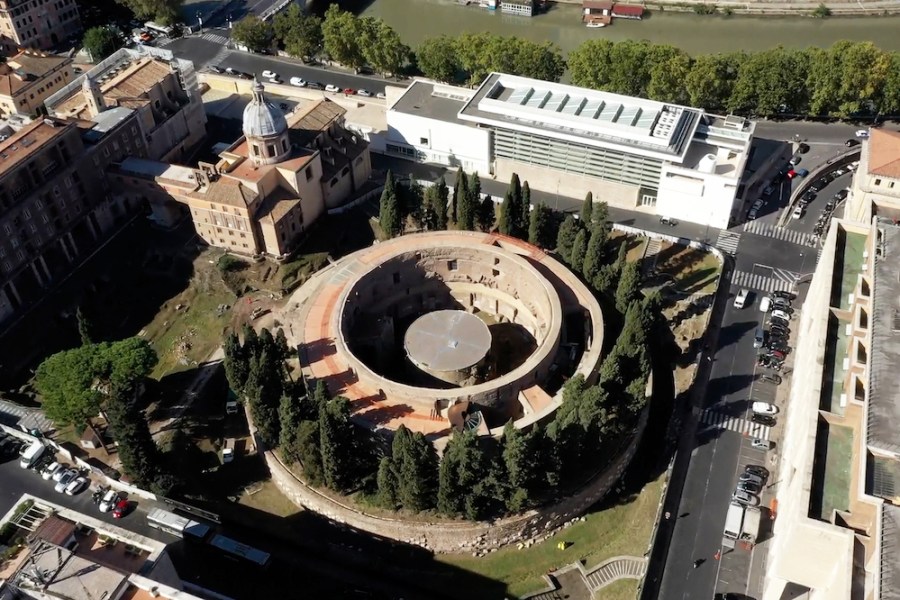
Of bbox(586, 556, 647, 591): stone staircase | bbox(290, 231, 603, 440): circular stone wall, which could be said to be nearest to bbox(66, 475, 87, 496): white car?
bbox(290, 231, 603, 440): circular stone wall

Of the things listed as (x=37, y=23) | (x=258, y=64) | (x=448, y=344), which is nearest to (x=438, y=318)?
(x=448, y=344)

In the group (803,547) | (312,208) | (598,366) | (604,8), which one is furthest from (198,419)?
(604,8)

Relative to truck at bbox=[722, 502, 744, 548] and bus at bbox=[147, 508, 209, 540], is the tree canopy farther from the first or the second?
truck at bbox=[722, 502, 744, 548]

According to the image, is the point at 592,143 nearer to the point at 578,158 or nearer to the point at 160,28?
the point at 578,158

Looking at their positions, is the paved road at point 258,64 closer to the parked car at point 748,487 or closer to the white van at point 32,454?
the white van at point 32,454

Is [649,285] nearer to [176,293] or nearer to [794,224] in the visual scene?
[794,224]

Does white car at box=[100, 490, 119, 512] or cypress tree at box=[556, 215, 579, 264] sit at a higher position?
cypress tree at box=[556, 215, 579, 264]

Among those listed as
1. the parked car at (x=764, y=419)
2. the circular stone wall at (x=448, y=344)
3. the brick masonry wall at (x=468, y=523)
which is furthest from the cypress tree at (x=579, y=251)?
the parked car at (x=764, y=419)
